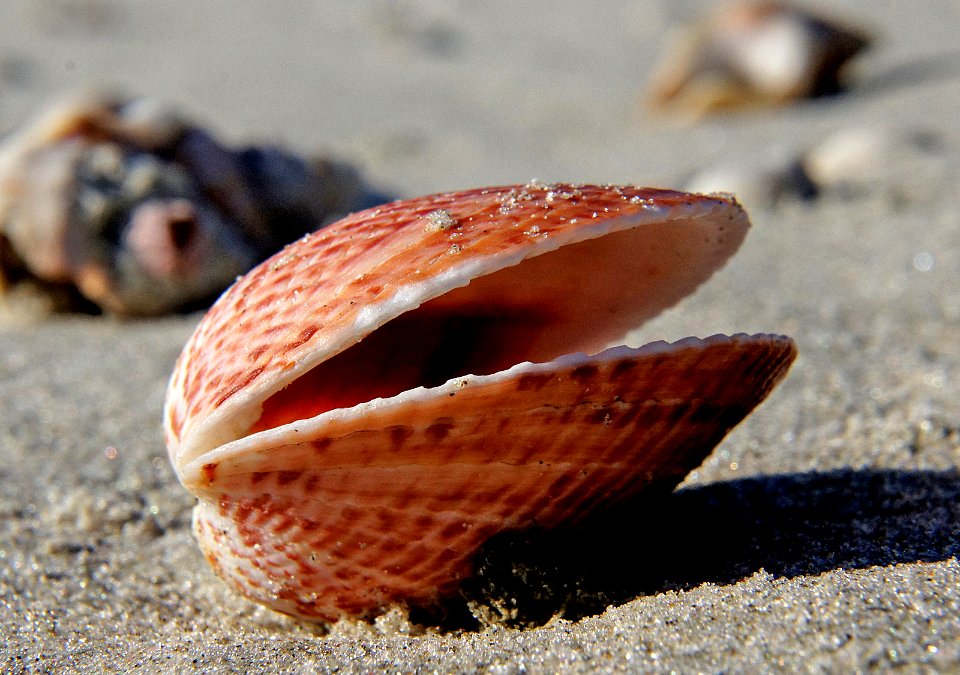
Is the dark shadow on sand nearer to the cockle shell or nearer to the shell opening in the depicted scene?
the cockle shell

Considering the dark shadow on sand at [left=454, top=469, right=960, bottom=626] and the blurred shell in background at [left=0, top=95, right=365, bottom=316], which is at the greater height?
the dark shadow on sand at [left=454, top=469, right=960, bottom=626]

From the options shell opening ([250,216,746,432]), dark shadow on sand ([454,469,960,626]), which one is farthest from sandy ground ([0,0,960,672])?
shell opening ([250,216,746,432])

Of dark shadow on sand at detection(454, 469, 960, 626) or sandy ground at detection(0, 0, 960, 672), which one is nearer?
sandy ground at detection(0, 0, 960, 672)

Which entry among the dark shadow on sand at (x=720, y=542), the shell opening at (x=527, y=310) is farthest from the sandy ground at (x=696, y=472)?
the shell opening at (x=527, y=310)

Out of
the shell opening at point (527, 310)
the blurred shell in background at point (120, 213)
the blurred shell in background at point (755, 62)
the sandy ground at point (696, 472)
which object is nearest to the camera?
the sandy ground at point (696, 472)

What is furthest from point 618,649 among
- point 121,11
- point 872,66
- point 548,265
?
point 121,11

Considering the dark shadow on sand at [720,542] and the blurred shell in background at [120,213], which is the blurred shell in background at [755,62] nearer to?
the blurred shell in background at [120,213]
